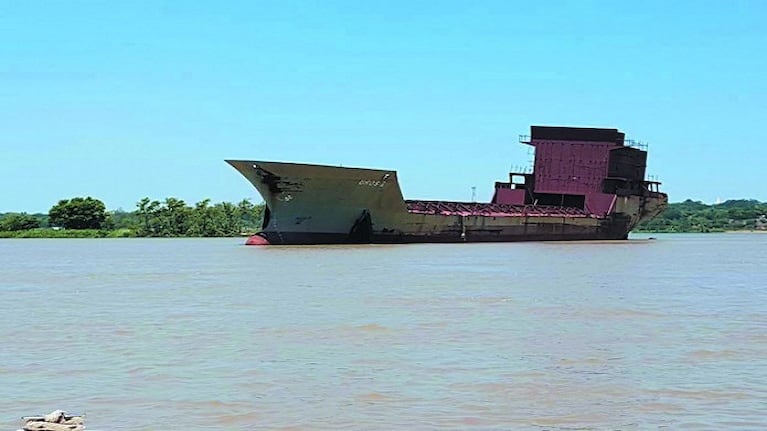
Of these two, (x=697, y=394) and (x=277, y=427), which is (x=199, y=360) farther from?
(x=697, y=394)

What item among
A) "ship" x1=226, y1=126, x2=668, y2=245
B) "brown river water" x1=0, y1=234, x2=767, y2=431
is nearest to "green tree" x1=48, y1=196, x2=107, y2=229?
"ship" x1=226, y1=126, x2=668, y2=245

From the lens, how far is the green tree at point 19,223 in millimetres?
84000

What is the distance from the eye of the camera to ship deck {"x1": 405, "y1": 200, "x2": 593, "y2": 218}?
161ft

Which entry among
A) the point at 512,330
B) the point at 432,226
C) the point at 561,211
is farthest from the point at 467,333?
the point at 561,211

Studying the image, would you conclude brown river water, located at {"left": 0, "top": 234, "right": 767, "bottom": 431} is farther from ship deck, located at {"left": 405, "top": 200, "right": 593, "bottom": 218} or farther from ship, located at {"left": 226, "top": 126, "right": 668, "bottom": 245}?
ship deck, located at {"left": 405, "top": 200, "right": 593, "bottom": 218}

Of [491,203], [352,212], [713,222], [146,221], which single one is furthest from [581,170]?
[713,222]

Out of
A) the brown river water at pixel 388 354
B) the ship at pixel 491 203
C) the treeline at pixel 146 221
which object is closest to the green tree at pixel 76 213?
the treeline at pixel 146 221

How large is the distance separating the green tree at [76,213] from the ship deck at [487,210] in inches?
A: 1670

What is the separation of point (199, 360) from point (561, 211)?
158 ft

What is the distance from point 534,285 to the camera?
21469 mm

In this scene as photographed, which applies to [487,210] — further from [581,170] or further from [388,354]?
[388,354]

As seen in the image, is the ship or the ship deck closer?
the ship

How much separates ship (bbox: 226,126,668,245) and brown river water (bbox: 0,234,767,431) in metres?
18.0

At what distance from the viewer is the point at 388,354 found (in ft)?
37.1
